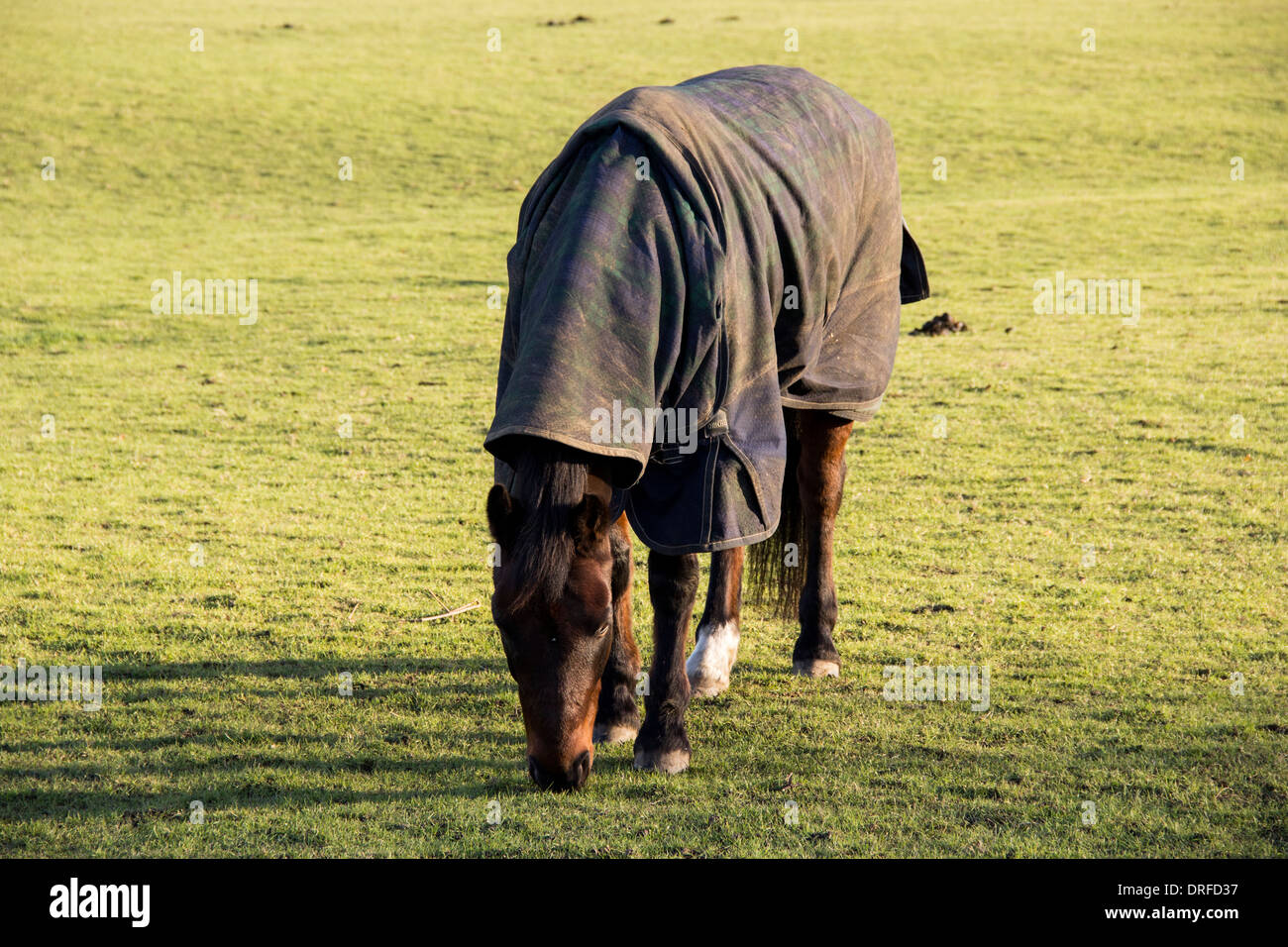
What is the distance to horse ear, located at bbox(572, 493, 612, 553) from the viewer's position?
3768 mm

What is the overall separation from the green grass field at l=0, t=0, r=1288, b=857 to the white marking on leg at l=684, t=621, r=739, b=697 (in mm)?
139

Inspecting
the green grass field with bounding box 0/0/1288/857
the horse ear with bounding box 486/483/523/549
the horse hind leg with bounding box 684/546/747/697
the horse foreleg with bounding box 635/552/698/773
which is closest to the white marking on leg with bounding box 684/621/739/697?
the horse hind leg with bounding box 684/546/747/697

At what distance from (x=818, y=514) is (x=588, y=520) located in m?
2.43

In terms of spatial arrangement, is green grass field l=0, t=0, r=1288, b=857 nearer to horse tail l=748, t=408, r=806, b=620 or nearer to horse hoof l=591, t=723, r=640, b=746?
horse hoof l=591, t=723, r=640, b=746

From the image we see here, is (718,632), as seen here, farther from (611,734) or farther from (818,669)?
(611,734)

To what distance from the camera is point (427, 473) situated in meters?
8.77

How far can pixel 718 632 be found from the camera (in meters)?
5.66

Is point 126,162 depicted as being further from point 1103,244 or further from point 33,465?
point 1103,244

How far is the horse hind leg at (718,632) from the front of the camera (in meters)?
5.50

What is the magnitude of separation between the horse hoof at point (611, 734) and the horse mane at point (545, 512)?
1413 millimetres

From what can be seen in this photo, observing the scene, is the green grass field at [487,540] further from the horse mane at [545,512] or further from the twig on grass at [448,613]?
the horse mane at [545,512]

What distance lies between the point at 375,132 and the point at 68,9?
1635cm

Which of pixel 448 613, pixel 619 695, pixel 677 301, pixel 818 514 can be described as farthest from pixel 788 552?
pixel 677 301

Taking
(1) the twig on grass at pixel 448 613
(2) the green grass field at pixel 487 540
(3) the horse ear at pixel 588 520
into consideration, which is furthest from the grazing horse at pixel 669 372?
(1) the twig on grass at pixel 448 613
